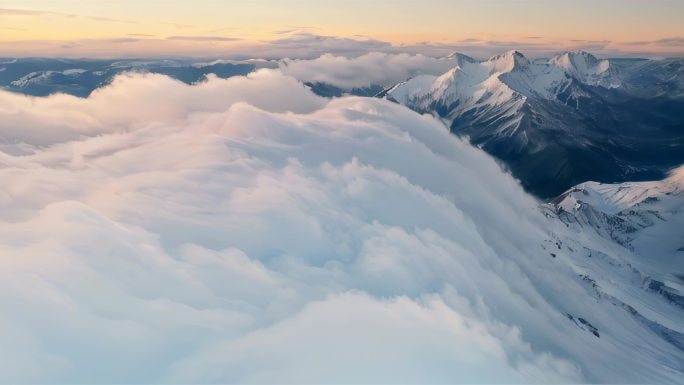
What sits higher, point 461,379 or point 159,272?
point 159,272

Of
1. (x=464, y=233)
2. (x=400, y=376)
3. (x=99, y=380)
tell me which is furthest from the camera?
(x=464, y=233)

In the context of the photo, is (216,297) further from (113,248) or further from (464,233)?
(464,233)

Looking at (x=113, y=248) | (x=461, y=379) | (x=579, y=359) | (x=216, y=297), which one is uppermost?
(x=113, y=248)

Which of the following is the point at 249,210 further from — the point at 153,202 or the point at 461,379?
the point at 461,379

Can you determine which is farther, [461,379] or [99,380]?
[461,379]

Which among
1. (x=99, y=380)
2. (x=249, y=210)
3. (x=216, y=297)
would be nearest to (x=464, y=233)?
(x=249, y=210)

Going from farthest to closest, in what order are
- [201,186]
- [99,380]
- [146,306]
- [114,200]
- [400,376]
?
[201,186] → [114,200] → [146,306] → [400,376] → [99,380]

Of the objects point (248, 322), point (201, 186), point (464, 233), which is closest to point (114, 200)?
point (201, 186)

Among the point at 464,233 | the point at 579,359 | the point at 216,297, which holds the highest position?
the point at 216,297

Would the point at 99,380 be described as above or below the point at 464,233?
above
